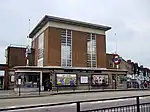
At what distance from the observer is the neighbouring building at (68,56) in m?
37.7

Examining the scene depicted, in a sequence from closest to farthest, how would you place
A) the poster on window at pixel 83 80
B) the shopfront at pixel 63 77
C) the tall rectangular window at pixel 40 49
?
1. the shopfront at pixel 63 77
2. the poster on window at pixel 83 80
3. the tall rectangular window at pixel 40 49

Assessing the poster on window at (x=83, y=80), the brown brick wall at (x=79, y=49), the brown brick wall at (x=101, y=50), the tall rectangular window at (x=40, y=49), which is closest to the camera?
the poster on window at (x=83, y=80)

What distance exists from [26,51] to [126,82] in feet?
75.9

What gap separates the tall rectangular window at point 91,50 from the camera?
47334mm

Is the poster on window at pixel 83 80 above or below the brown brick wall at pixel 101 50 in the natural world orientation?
below

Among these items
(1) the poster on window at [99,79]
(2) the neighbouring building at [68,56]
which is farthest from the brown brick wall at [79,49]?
(1) the poster on window at [99,79]

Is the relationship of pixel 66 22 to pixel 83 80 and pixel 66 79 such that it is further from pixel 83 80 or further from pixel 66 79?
pixel 66 79

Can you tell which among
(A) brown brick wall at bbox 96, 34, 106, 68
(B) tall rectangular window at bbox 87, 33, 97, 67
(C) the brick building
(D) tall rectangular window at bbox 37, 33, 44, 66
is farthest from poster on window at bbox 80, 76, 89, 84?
(C) the brick building

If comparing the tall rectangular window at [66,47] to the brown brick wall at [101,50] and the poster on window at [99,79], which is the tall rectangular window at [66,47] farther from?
the brown brick wall at [101,50]

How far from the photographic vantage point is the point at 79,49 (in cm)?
4622

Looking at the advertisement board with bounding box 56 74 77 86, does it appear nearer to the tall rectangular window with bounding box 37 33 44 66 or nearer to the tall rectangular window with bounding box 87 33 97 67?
the tall rectangular window with bounding box 87 33 97 67

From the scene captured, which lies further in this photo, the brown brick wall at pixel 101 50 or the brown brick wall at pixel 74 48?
the brown brick wall at pixel 101 50

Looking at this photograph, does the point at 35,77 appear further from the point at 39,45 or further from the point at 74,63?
the point at 39,45

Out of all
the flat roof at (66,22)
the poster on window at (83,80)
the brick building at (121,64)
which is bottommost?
the poster on window at (83,80)
